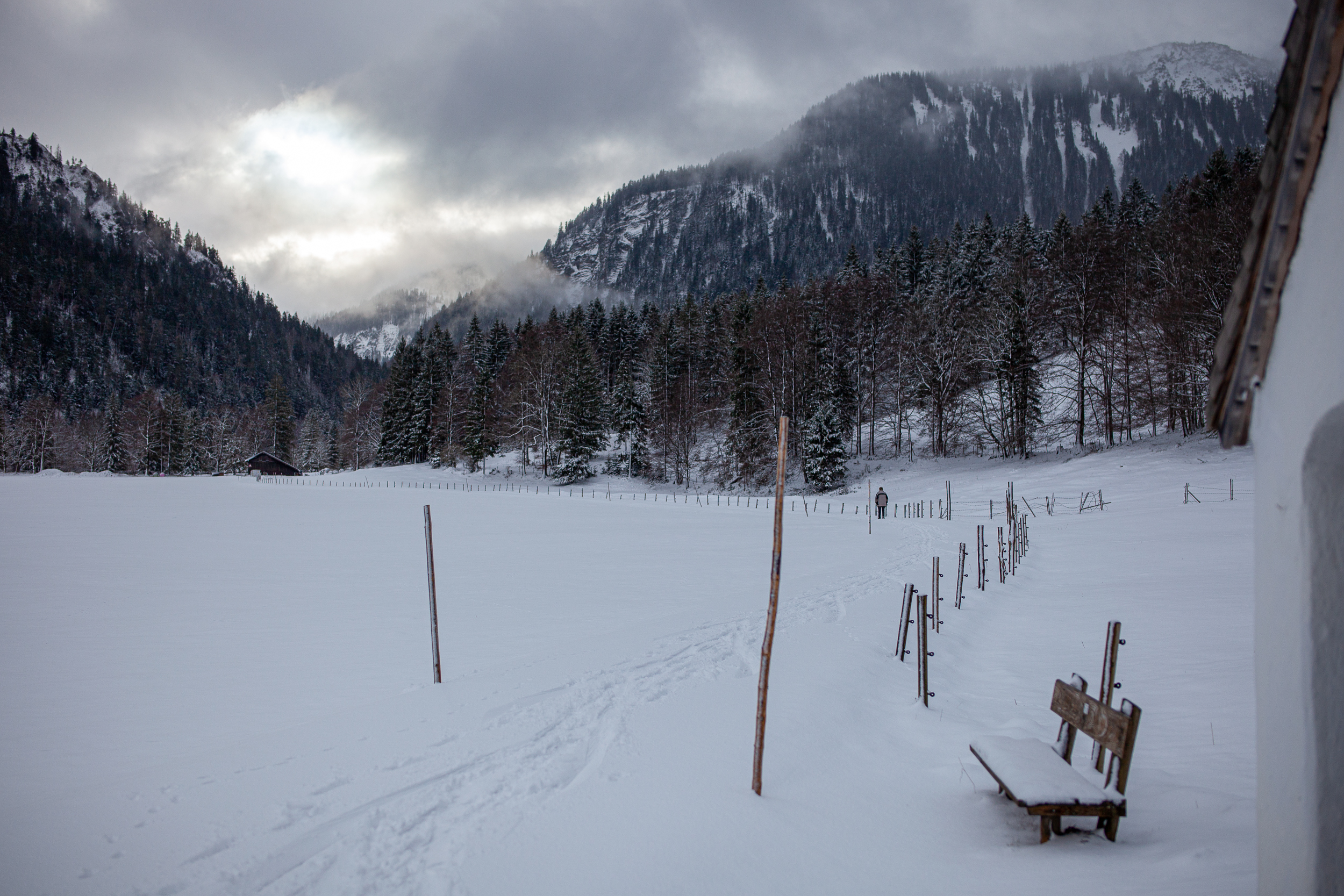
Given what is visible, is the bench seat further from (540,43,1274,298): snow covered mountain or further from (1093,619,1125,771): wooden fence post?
(540,43,1274,298): snow covered mountain

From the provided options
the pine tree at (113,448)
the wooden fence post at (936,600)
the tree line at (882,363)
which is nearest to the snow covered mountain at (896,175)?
the tree line at (882,363)

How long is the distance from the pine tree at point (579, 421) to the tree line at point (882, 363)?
6.2 inches

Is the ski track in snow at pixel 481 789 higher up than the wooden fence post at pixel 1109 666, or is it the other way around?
the wooden fence post at pixel 1109 666

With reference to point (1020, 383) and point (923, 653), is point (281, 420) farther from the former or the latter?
point (923, 653)

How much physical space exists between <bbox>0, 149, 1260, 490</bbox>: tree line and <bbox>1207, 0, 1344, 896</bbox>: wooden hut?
A: 32.7 meters

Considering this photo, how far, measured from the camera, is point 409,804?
4.71 meters

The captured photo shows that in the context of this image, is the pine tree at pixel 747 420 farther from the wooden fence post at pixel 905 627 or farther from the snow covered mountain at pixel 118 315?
the snow covered mountain at pixel 118 315

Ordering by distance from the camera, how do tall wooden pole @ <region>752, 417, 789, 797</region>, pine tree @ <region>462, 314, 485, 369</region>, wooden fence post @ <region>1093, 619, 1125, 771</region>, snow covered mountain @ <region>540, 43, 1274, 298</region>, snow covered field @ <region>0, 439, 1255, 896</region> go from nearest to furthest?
snow covered field @ <region>0, 439, 1255, 896</region>, wooden fence post @ <region>1093, 619, 1125, 771</region>, tall wooden pole @ <region>752, 417, 789, 797</region>, pine tree @ <region>462, 314, 485, 369</region>, snow covered mountain @ <region>540, 43, 1274, 298</region>

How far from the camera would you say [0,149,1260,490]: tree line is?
3369 centimetres

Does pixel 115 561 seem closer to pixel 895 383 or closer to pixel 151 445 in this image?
pixel 895 383

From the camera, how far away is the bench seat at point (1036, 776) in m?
3.89

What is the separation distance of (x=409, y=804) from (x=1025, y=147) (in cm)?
21388

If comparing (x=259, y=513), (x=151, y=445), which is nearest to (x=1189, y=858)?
(x=259, y=513)

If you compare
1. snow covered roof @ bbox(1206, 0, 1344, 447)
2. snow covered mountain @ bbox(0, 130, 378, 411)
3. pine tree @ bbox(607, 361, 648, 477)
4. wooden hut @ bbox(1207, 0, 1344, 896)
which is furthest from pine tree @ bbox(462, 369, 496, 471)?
snow covered mountain @ bbox(0, 130, 378, 411)
